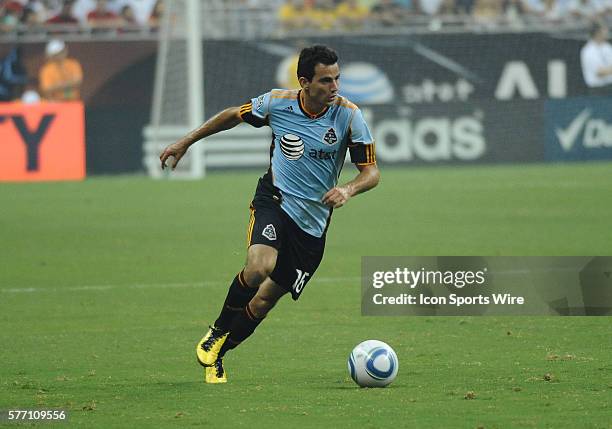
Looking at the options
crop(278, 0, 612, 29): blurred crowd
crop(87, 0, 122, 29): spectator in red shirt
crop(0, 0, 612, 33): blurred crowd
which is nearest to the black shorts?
crop(0, 0, 612, 33): blurred crowd

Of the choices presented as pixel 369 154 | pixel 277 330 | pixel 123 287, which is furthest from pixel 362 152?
pixel 123 287

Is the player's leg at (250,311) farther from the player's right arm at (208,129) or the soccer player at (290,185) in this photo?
the player's right arm at (208,129)

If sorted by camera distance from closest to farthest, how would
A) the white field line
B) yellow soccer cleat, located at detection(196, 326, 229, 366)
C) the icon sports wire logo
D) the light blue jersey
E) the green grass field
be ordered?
the green grass field, yellow soccer cleat, located at detection(196, 326, 229, 366), the light blue jersey, the icon sports wire logo, the white field line

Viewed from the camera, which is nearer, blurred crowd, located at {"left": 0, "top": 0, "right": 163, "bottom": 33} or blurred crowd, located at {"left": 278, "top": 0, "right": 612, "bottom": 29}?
blurred crowd, located at {"left": 0, "top": 0, "right": 163, "bottom": 33}

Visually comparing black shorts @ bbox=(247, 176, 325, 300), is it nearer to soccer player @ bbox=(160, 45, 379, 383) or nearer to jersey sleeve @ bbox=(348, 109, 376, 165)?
soccer player @ bbox=(160, 45, 379, 383)

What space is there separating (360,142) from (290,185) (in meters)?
0.48

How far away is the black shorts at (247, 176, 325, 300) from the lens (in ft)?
25.4

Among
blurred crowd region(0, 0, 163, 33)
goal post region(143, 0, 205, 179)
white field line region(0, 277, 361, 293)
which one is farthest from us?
blurred crowd region(0, 0, 163, 33)

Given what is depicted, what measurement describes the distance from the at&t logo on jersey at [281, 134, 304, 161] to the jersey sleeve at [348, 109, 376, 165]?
29 cm

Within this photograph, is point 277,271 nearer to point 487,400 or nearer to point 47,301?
point 487,400

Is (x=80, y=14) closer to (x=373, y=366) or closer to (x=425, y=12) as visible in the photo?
(x=425, y=12)

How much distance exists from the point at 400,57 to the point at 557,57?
307cm

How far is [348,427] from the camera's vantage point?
616 cm

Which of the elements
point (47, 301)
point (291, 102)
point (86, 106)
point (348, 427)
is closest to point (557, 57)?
point (86, 106)
